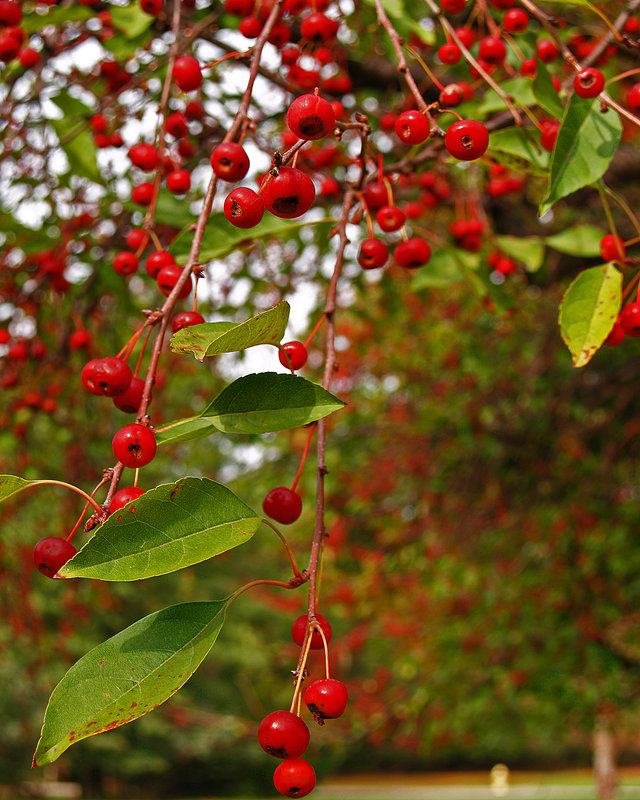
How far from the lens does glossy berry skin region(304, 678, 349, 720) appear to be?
96cm

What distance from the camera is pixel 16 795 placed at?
19.3 metres

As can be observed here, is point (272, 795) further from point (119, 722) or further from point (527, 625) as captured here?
point (119, 722)

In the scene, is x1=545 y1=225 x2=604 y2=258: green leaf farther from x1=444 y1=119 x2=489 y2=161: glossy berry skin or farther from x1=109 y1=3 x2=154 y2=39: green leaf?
x1=109 y1=3 x2=154 y2=39: green leaf

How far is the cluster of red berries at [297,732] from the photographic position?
92cm

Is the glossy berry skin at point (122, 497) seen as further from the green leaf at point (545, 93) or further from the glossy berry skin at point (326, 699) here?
the green leaf at point (545, 93)

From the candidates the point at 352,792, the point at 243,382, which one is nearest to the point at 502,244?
the point at 243,382

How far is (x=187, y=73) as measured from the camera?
167cm

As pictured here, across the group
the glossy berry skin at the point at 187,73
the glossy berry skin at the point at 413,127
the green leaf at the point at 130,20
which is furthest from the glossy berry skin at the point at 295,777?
the green leaf at the point at 130,20

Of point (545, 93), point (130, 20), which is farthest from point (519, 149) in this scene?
point (130, 20)

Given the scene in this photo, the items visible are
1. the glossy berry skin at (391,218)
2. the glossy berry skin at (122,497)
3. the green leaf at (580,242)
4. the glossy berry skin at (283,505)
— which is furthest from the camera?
the green leaf at (580,242)

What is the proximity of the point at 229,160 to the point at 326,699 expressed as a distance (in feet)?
2.69

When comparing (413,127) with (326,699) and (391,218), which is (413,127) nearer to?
(391,218)

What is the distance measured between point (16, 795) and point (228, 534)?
2243 centimetres

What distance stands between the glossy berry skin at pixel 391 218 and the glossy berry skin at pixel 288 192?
540 millimetres
